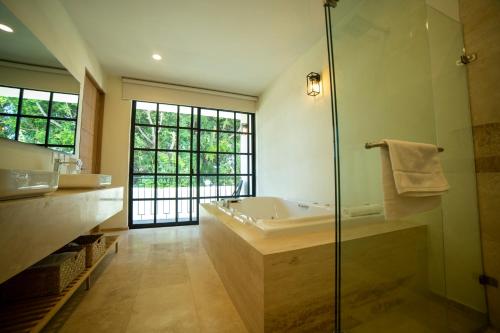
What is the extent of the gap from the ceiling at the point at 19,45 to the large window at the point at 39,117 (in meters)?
0.22

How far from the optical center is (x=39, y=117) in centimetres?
163

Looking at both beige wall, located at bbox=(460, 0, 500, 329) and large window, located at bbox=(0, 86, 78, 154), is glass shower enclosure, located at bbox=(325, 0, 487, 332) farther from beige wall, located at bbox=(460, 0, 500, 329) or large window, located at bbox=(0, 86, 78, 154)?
large window, located at bbox=(0, 86, 78, 154)

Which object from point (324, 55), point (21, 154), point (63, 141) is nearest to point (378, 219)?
point (324, 55)

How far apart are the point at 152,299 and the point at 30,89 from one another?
1805mm

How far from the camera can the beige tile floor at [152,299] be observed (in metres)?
1.21

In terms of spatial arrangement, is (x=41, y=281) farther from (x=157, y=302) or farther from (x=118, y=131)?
(x=118, y=131)

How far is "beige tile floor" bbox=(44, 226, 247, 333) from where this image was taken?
1205 mm

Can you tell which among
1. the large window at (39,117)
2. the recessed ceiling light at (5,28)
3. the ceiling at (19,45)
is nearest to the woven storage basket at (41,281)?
the large window at (39,117)

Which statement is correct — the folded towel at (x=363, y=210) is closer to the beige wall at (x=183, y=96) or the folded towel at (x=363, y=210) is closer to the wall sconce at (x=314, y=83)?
the wall sconce at (x=314, y=83)

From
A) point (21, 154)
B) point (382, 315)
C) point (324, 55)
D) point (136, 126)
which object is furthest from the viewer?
point (136, 126)

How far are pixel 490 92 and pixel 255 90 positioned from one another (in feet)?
10.4

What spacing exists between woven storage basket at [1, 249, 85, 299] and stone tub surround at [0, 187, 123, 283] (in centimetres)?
29

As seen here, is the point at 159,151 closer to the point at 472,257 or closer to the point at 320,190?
the point at 320,190

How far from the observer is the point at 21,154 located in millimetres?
1528
